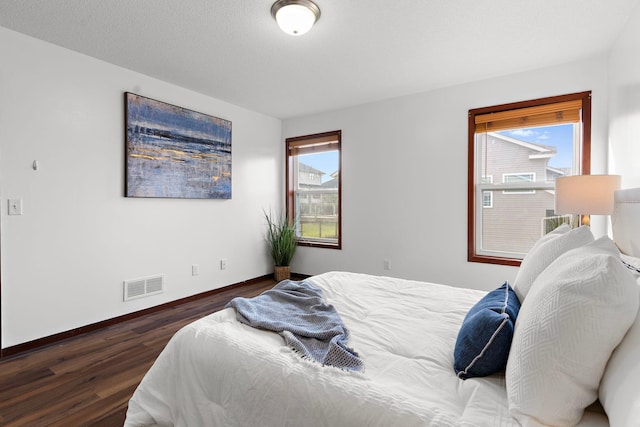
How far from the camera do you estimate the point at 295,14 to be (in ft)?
6.60

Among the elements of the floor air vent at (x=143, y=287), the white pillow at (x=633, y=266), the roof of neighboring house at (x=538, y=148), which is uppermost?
the roof of neighboring house at (x=538, y=148)

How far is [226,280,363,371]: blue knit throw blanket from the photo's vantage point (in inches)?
47.3

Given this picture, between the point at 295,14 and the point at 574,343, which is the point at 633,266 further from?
the point at 295,14

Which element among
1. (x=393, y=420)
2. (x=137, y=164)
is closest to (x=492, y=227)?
(x=393, y=420)

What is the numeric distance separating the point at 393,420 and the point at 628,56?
291 centimetres

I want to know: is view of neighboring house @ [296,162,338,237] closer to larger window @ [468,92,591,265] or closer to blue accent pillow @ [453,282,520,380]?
larger window @ [468,92,591,265]

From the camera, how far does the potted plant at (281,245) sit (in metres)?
4.55

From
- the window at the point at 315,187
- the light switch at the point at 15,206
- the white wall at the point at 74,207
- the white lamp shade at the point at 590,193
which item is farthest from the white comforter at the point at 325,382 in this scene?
the window at the point at 315,187

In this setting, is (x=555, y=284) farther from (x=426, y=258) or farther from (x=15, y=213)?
(x=15, y=213)

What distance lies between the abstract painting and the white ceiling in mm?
396

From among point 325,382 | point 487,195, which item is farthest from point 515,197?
point 325,382

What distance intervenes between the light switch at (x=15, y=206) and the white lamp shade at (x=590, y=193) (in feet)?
13.3

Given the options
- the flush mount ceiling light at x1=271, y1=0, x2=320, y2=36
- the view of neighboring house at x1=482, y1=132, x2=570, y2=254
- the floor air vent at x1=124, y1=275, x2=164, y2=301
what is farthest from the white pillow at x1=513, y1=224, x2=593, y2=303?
the floor air vent at x1=124, y1=275, x2=164, y2=301

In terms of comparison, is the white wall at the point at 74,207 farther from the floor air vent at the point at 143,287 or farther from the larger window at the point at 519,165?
the larger window at the point at 519,165
